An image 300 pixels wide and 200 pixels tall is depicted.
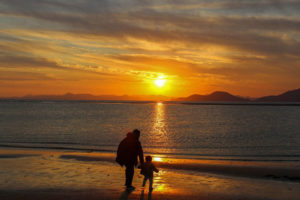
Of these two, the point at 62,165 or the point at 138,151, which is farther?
the point at 62,165

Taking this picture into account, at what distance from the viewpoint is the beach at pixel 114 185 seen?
1031cm

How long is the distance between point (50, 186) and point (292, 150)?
84.8ft

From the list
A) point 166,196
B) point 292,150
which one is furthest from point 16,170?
point 292,150

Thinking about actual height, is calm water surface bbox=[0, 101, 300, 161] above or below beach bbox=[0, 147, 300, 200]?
below

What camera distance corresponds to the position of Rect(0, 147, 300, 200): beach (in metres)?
10.3

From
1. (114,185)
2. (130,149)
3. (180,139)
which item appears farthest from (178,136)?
(130,149)

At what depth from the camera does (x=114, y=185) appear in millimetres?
11812

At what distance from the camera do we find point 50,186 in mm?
11438

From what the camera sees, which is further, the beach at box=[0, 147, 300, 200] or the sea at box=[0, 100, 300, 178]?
the sea at box=[0, 100, 300, 178]

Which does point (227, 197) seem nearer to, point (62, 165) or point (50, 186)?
point (50, 186)

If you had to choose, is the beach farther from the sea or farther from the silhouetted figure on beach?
the sea

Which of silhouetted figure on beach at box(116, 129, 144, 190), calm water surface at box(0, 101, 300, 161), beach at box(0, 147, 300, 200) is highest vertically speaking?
silhouetted figure on beach at box(116, 129, 144, 190)

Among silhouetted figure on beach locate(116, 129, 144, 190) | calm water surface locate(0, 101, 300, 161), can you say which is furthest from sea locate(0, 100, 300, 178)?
silhouetted figure on beach locate(116, 129, 144, 190)

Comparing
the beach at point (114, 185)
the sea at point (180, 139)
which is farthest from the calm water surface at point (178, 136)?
the beach at point (114, 185)
